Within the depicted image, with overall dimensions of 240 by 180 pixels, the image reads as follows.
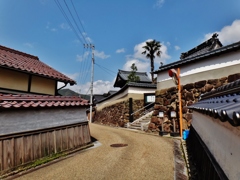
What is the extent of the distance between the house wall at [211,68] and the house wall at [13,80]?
29.6 feet

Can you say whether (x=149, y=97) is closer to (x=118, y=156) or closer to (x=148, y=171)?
(x=118, y=156)

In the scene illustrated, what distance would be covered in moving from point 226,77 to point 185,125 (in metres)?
3.46

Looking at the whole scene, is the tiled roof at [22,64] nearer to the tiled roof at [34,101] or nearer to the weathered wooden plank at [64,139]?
the tiled roof at [34,101]

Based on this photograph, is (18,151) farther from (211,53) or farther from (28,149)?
(211,53)

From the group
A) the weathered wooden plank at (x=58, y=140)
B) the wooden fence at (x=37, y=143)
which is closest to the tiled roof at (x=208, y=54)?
the wooden fence at (x=37, y=143)

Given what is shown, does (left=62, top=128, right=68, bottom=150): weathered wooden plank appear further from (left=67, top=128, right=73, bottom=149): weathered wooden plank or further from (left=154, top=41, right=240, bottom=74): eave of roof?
(left=154, top=41, right=240, bottom=74): eave of roof

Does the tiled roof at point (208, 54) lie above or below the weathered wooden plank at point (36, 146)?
above

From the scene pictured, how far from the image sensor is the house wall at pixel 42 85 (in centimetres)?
950

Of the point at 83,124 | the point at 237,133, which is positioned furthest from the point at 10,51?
the point at 237,133

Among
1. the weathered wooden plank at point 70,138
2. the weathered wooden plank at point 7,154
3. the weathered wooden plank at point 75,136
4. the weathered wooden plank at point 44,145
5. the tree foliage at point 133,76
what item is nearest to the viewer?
the weathered wooden plank at point 7,154

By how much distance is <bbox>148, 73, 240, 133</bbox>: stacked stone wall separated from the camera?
9406 mm

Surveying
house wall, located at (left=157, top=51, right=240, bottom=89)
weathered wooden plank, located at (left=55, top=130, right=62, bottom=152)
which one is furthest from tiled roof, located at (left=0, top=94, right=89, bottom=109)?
house wall, located at (left=157, top=51, right=240, bottom=89)

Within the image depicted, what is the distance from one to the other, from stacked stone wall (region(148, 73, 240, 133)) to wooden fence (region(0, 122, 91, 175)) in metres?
5.29

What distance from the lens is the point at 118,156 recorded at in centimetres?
657
